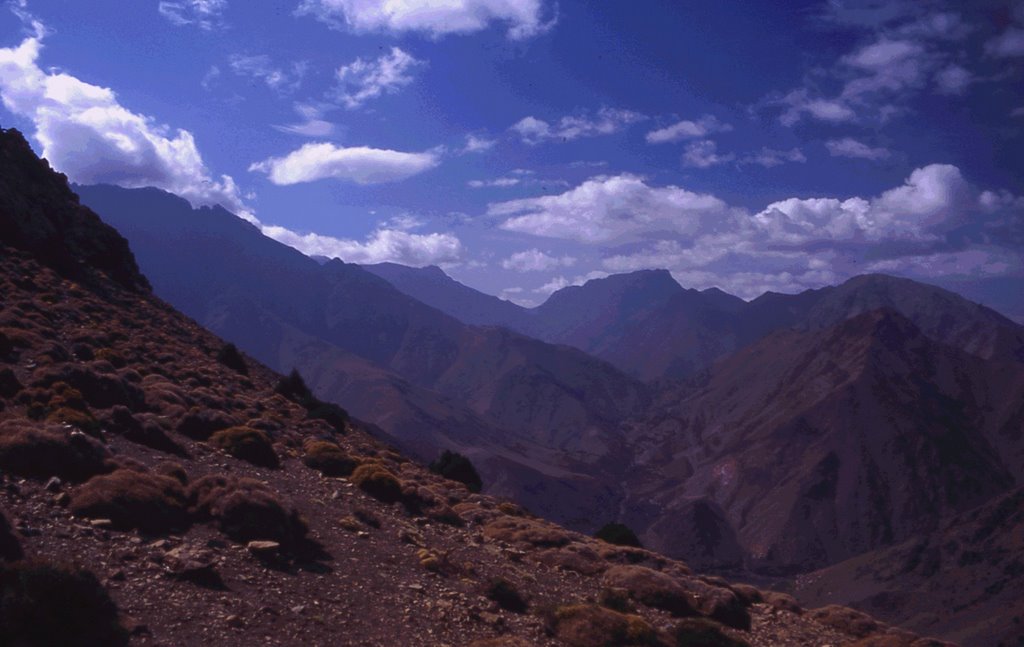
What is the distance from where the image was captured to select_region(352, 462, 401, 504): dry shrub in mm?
25047

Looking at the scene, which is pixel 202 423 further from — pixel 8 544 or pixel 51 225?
pixel 51 225

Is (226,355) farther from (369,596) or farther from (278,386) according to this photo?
(369,596)

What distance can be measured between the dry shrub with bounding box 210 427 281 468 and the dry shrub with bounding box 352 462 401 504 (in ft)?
8.96

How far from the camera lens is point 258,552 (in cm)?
1576

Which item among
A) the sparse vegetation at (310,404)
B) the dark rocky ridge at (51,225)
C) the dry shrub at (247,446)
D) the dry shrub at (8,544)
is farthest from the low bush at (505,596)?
the dark rocky ridge at (51,225)

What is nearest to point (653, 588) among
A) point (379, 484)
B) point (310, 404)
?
point (379, 484)

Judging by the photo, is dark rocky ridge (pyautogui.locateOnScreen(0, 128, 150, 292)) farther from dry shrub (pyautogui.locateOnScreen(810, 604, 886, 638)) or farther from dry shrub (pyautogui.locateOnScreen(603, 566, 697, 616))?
dry shrub (pyautogui.locateOnScreen(810, 604, 886, 638))

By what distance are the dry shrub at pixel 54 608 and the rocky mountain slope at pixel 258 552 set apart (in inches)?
1.0

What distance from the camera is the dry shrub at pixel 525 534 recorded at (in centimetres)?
2460

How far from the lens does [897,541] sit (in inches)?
6762

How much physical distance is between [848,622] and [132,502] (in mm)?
21172

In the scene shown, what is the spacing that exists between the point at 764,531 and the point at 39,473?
183 meters

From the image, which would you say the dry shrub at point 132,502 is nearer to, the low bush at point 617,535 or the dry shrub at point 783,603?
the dry shrub at point 783,603

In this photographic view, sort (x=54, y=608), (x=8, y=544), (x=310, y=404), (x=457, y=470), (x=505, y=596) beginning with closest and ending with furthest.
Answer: (x=54, y=608) < (x=8, y=544) < (x=505, y=596) < (x=310, y=404) < (x=457, y=470)
